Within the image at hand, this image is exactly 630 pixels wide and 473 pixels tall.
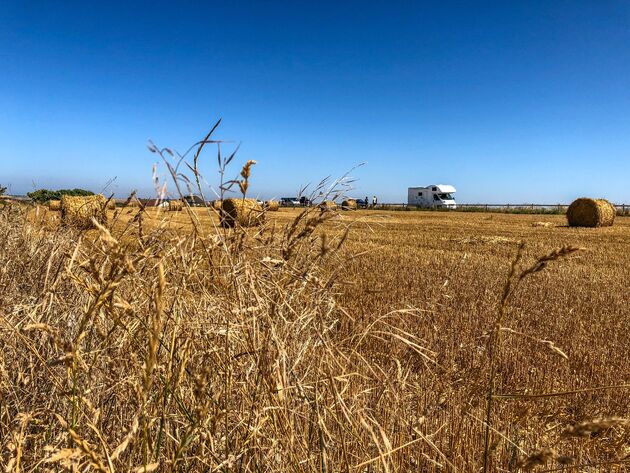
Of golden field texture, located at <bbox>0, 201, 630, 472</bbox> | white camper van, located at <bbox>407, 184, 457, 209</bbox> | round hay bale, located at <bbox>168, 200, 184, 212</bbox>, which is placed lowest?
golden field texture, located at <bbox>0, 201, 630, 472</bbox>

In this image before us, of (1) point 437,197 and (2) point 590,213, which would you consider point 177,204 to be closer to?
(2) point 590,213

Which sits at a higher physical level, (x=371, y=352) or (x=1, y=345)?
(x=1, y=345)

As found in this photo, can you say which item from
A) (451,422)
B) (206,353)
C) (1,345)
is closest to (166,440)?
(206,353)

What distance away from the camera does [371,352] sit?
441 centimetres

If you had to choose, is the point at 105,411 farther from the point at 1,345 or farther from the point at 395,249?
the point at 395,249

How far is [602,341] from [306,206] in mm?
4265

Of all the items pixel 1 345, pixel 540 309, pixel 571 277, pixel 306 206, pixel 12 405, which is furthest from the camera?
pixel 571 277

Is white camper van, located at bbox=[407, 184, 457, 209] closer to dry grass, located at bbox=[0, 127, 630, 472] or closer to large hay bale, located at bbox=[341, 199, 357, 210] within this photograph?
dry grass, located at bbox=[0, 127, 630, 472]

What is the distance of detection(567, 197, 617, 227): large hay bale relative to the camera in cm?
2170

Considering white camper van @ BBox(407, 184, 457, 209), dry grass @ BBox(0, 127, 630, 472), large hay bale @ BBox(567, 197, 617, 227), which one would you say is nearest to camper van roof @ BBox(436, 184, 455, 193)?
white camper van @ BBox(407, 184, 457, 209)

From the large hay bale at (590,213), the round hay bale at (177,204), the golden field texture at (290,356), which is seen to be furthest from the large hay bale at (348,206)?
the large hay bale at (590,213)

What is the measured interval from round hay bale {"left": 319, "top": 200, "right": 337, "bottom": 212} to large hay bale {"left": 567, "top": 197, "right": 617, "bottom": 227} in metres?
23.6

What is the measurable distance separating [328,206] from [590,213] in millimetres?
23948

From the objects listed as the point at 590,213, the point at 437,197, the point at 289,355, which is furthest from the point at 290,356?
the point at 437,197
